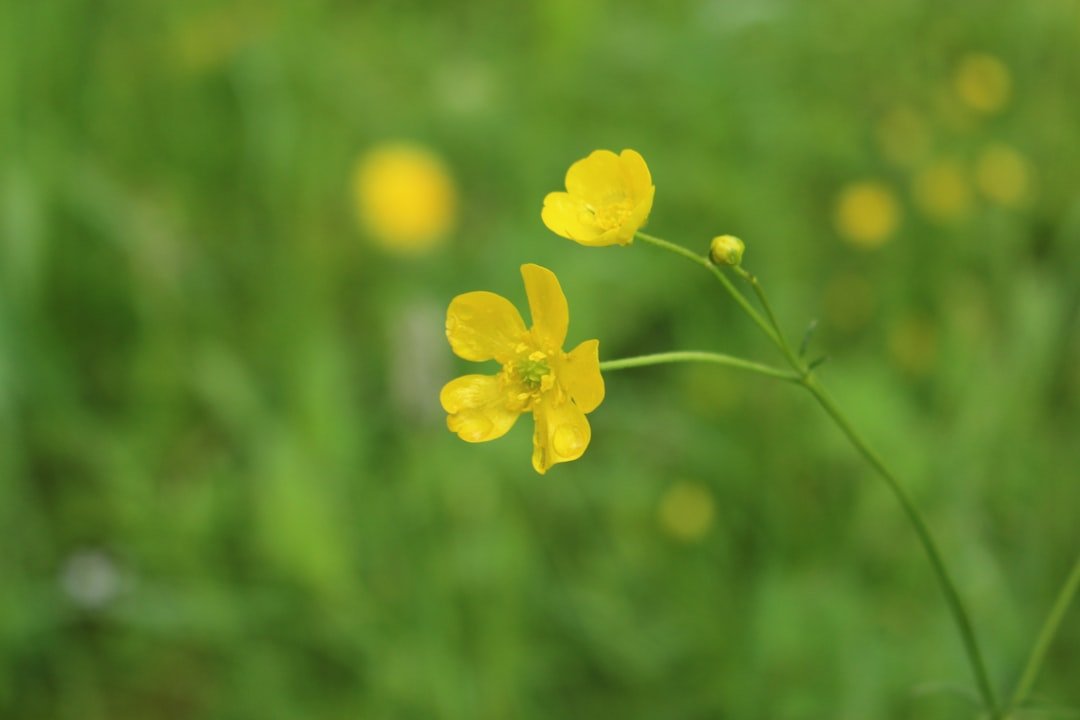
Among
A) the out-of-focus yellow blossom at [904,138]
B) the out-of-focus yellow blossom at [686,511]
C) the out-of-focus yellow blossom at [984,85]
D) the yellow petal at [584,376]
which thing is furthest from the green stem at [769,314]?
the out-of-focus yellow blossom at [984,85]

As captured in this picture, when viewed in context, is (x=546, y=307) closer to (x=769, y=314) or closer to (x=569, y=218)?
(x=569, y=218)

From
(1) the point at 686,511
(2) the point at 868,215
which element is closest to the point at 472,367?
(1) the point at 686,511

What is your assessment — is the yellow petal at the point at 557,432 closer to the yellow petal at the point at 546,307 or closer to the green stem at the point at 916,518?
the yellow petal at the point at 546,307

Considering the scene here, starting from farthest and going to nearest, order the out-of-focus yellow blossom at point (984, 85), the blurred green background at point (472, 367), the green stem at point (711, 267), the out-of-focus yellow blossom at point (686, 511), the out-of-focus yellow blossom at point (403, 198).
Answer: the out-of-focus yellow blossom at point (984, 85), the out-of-focus yellow blossom at point (403, 198), the out-of-focus yellow blossom at point (686, 511), the blurred green background at point (472, 367), the green stem at point (711, 267)

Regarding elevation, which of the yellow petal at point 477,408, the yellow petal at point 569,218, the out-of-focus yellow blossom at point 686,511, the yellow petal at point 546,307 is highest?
the yellow petal at point 569,218

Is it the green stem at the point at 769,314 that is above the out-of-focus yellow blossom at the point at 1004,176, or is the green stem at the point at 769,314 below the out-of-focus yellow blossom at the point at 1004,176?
above

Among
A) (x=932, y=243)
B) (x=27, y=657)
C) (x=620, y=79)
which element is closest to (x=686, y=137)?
(x=620, y=79)

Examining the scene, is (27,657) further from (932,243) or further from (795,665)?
(932,243)

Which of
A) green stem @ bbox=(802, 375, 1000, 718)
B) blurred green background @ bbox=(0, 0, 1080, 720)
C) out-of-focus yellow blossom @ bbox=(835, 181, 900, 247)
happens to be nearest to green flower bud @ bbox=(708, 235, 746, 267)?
green stem @ bbox=(802, 375, 1000, 718)
